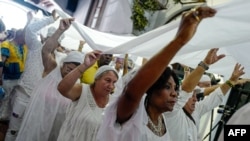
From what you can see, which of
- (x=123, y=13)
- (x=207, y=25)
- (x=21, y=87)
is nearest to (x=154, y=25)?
(x=123, y=13)

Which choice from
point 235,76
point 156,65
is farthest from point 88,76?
point 156,65

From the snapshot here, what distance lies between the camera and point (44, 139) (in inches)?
112

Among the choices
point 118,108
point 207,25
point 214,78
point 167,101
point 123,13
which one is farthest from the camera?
point 123,13

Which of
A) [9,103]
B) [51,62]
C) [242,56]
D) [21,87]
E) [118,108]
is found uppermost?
[242,56]

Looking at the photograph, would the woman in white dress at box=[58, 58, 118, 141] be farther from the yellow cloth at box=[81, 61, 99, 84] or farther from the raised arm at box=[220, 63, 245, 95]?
the raised arm at box=[220, 63, 245, 95]

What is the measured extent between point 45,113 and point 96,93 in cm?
64

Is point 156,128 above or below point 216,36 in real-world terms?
below

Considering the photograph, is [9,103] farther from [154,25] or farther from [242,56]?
[154,25]

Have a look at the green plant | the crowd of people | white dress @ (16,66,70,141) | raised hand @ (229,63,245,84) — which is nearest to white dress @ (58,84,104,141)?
the crowd of people

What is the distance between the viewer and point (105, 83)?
2.53 metres

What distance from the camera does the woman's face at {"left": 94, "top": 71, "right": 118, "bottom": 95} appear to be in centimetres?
251

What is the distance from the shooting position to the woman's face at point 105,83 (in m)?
2.51

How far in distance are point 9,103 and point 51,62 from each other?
81 centimetres

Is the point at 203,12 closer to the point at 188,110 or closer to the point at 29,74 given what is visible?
the point at 188,110
